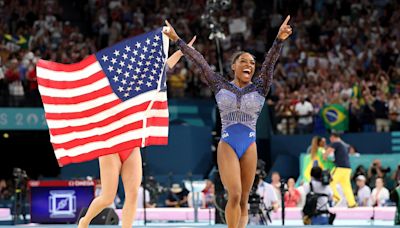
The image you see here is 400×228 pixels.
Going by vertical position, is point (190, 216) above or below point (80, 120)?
below

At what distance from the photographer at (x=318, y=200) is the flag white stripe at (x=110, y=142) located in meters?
5.65

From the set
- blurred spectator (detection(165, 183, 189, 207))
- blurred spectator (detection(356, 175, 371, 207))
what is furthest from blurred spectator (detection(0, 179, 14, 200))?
blurred spectator (detection(356, 175, 371, 207))

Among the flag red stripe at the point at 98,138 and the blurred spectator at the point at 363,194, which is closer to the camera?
the flag red stripe at the point at 98,138

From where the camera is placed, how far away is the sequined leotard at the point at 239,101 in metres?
8.90

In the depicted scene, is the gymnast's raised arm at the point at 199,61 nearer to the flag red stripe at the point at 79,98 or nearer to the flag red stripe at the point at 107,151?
the flag red stripe at the point at 107,151

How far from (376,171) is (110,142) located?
1158 cm

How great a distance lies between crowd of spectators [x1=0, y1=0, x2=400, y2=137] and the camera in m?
21.8

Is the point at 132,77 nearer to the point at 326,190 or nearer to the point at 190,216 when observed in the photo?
the point at 326,190

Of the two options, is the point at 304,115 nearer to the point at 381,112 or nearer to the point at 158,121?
the point at 381,112

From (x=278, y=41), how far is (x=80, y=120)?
2202 mm

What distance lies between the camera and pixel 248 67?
→ 9016 millimetres

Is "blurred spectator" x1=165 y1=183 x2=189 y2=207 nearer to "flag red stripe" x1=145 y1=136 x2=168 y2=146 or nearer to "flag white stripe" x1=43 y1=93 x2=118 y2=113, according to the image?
"flag red stripe" x1=145 y1=136 x2=168 y2=146

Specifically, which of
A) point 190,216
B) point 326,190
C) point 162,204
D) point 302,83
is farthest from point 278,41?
point 302,83

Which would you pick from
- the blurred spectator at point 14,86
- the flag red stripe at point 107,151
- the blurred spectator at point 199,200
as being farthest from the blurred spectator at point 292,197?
the flag red stripe at point 107,151
